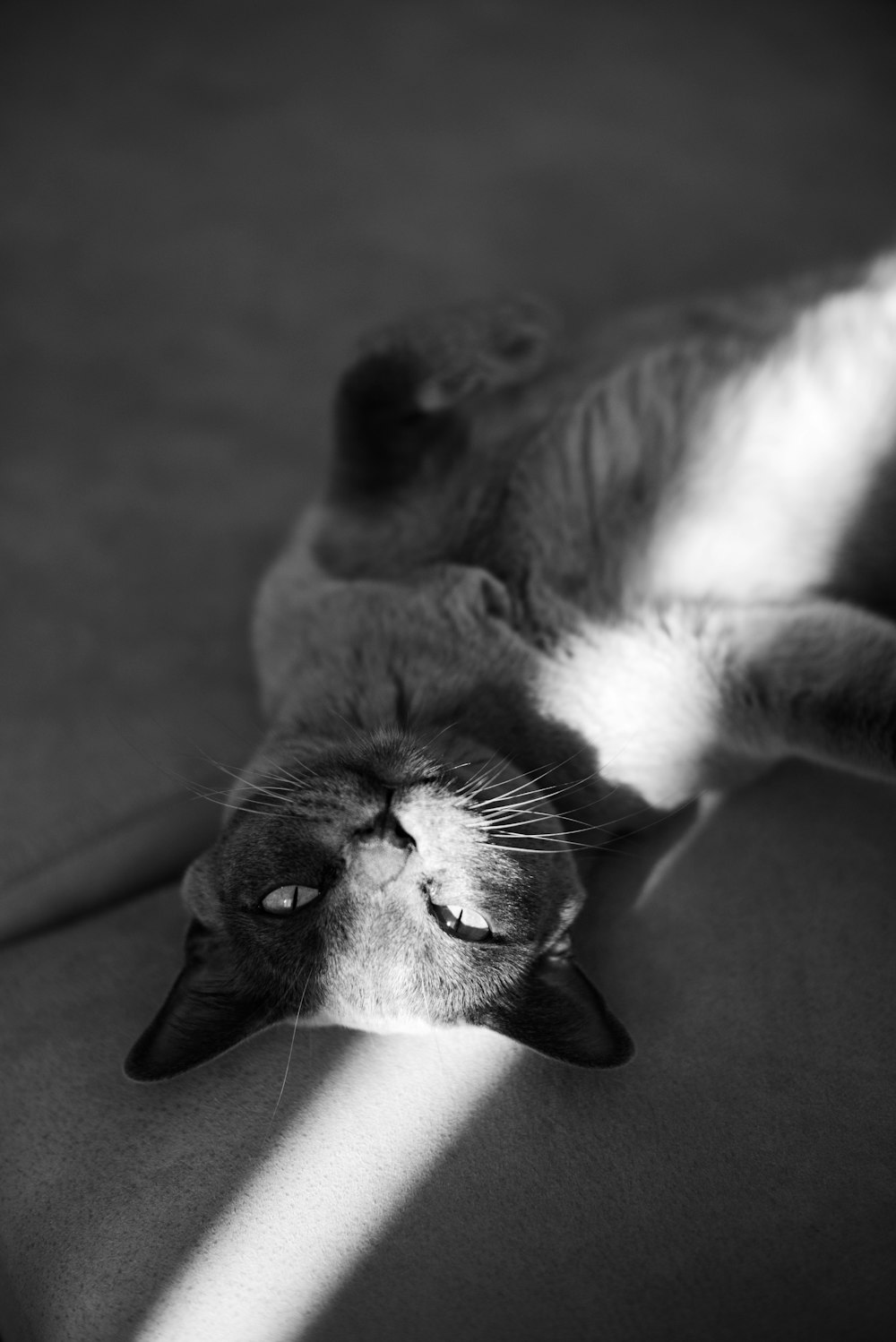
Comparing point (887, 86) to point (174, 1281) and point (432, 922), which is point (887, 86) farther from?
point (174, 1281)

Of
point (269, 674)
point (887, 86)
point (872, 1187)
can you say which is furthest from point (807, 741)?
point (887, 86)

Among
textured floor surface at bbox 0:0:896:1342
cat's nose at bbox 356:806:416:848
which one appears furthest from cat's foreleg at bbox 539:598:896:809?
cat's nose at bbox 356:806:416:848

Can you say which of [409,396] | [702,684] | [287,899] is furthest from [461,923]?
[409,396]

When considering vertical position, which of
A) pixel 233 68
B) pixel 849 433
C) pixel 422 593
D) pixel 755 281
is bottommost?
pixel 422 593

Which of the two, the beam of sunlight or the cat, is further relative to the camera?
the cat

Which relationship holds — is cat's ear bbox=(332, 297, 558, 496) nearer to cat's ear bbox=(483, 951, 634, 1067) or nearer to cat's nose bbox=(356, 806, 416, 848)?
cat's nose bbox=(356, 806, 416, 848)

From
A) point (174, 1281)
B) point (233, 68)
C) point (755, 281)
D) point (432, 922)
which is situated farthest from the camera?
point (233, 68)

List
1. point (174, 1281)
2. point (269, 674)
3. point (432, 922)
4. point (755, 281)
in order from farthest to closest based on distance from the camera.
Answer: point (755, 281) → point (269, 674) → point (432, 922) → point (174, 1281)

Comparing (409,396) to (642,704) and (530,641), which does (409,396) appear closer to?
(530,641)

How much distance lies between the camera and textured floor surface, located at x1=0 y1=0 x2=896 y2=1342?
824mm

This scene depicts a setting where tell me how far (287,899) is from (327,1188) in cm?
28

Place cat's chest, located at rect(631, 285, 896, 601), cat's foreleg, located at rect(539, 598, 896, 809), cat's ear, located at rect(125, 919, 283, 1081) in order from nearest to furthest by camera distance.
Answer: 1. cat's ear, located at rect(125, 919, 283, 1081)
2. cat's foreleg, located at rect(539, 598, 896, 809)
3. cat's chest, located at rect(631, 285, 896, 601)

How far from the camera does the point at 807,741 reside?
1039 mm

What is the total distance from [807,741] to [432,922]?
1.61 ft
